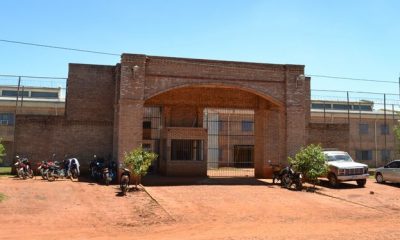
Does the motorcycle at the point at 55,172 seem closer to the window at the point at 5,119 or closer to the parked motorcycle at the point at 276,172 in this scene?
the parked motorcycle at the point at 276,172

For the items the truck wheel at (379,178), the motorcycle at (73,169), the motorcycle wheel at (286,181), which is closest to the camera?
the motorcycle wheel at (286,181)

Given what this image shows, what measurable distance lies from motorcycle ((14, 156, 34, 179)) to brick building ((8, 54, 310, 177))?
3.79ft

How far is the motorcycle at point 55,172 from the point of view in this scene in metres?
20.8

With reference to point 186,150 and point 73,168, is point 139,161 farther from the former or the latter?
point 186,150

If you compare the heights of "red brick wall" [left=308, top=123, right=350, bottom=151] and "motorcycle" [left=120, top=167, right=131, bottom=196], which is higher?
"red brick wall" [left=308, top=123, right=350, bottom=151]

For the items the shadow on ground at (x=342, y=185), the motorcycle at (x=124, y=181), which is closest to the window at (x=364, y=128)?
the shadow on ground at (x=342, y=185)

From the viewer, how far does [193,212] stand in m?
15.0

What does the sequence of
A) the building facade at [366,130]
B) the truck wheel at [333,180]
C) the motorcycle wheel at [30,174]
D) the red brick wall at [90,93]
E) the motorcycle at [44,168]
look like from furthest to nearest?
the building facade at [366,130], the red brick wall at [90,93], the truck wheel at [333,180], the motorcycle wheel at [30,174], the motorcycle at [44,168]

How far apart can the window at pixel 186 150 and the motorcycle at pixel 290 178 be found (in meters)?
6.70

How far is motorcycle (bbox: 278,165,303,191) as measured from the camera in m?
21.0

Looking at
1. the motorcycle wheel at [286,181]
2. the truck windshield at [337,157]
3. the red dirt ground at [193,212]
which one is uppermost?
the truck windshield at [337,157]

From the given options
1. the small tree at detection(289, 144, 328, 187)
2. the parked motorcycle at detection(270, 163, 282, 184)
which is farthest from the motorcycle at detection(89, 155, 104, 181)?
the small tree at detection(289, 144, 328, 187)

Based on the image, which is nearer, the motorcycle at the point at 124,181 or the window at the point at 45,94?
the motorcycle at the point at 124,181

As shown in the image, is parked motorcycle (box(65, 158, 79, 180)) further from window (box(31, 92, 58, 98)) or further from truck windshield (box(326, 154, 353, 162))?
window (box(31, 92, 58, 98))
